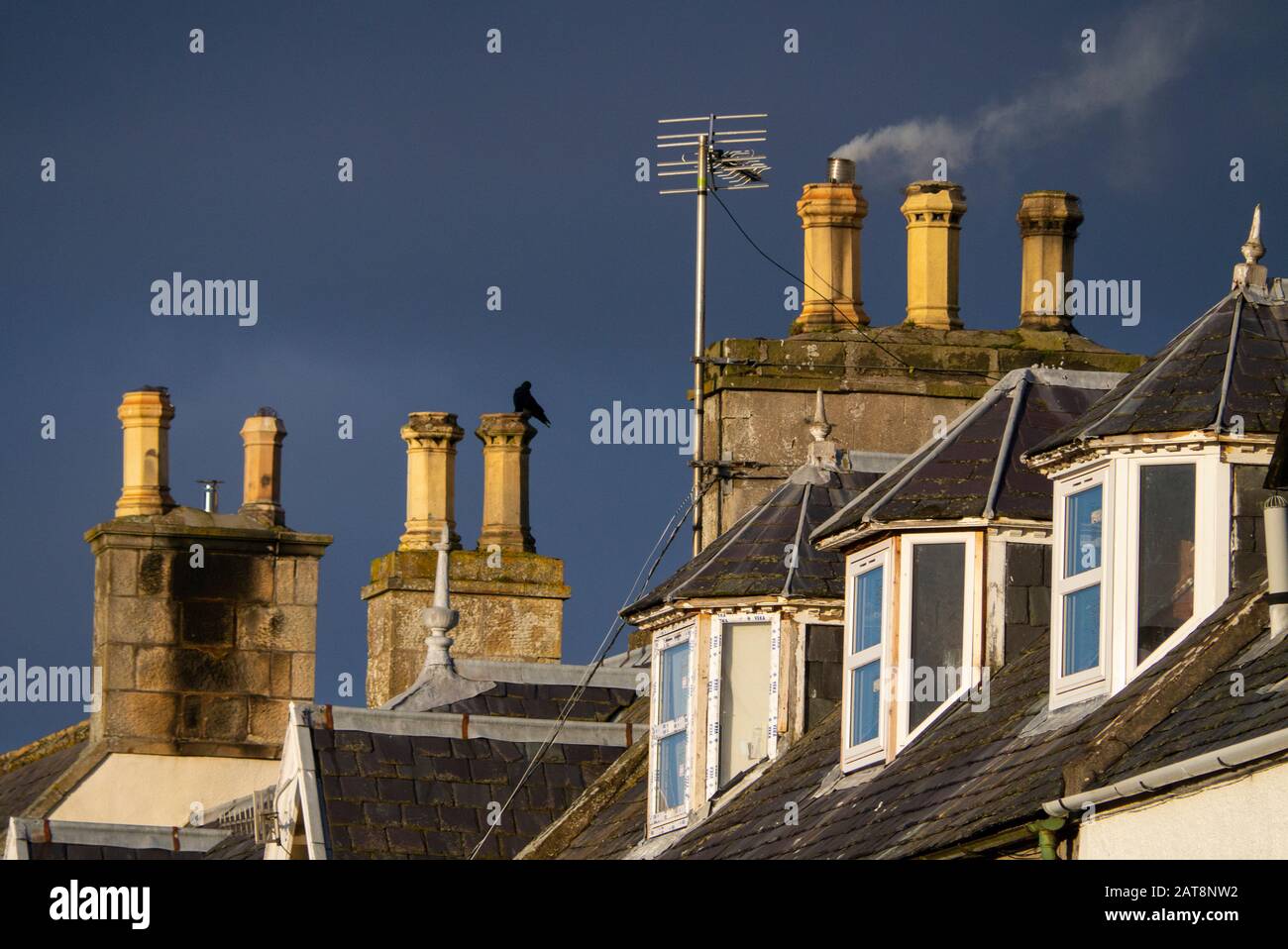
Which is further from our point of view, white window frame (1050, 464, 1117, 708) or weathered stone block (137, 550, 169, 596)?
weathered stone block (137, 550, 169, 596)

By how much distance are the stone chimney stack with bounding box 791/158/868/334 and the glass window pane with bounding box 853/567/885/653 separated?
32.0 feet

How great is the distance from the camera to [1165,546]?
19.6 metres

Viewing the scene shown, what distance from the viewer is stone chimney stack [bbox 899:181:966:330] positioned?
3209 centimetres

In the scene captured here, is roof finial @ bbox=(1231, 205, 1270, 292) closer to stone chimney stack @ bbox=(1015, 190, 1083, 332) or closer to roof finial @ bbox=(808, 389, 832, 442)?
roof finial @ bbox=(808, 389, 832, 442)

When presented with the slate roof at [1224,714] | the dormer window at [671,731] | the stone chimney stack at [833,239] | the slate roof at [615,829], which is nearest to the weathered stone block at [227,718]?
the stone chimney stack at [833,239]

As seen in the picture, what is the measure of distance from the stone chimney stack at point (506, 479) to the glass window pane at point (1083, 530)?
20.5m

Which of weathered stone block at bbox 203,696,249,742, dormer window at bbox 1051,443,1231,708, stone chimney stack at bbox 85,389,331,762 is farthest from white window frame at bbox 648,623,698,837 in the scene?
weathered stone block at bbox 203,696,249,742

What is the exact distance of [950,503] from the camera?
72.3 feet

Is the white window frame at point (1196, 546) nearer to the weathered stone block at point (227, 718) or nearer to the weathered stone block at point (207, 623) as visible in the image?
the weathered stone block at point (227, 718)

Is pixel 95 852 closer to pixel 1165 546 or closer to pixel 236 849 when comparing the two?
pixel 236 849

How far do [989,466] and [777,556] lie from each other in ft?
8.74
